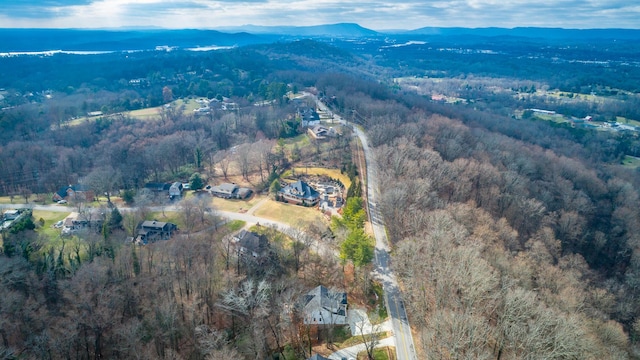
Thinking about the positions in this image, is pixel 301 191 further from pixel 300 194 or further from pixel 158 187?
pixel 158 187

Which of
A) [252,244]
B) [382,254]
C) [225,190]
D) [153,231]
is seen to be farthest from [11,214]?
[382,254]

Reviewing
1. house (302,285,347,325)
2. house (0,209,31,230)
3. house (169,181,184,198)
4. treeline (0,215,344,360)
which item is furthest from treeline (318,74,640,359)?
house (0,209,31,230)

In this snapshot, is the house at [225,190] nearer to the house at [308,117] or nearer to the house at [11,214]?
the house at [11,214]

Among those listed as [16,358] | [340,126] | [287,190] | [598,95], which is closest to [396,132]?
[340,126]

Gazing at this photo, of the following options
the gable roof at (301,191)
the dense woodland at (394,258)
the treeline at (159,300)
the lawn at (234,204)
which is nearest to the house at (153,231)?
the dense woodland at (394,258)

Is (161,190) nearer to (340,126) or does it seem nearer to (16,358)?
(16,358)

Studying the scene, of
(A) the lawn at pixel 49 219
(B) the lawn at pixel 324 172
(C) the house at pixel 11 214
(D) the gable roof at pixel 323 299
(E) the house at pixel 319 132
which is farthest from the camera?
(E) the house at pixel 319 132

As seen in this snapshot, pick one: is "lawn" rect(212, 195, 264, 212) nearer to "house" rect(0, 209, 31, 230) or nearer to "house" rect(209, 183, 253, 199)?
"house" rect(209, 183, 253, 199)
